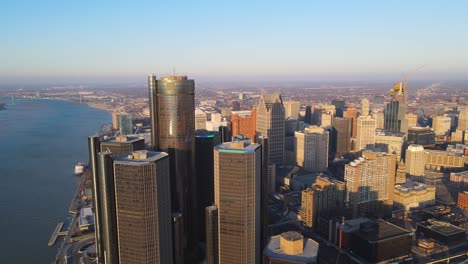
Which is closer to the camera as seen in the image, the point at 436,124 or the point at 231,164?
the point at 231,164

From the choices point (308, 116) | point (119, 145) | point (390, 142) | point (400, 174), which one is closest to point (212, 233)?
point (119, 145)

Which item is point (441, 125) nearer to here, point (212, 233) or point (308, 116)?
point (308, 116)

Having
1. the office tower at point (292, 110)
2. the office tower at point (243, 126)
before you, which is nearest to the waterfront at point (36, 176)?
the office tower at point (243, 126)

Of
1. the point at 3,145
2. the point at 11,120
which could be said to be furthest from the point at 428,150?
the point at 11,120

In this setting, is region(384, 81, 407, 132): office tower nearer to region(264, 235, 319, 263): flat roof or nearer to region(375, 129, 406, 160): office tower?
region(375, 129, 406, 160): office tower

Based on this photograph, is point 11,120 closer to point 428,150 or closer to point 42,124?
point 42,124
